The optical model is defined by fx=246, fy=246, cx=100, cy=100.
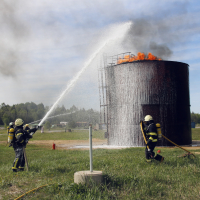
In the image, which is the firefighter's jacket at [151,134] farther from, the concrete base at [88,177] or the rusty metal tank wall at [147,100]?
the rusty metal tank wall at [147,100]

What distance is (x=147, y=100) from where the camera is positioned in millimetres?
20875

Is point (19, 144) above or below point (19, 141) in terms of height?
below

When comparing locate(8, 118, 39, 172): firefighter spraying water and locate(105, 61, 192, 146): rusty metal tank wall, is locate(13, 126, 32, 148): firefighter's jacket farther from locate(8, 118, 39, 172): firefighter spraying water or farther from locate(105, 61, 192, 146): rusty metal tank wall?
locate(105, 61, 192, 146): rusty metal tank wall

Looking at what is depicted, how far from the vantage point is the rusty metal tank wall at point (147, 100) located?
68.5 ft

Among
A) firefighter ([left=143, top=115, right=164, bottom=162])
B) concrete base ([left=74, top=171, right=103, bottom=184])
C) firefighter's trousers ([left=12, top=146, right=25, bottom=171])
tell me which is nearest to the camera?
concrete base ([left=74, top=171, right=103, bottom=184])

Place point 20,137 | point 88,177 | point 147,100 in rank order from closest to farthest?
point 88,177 < point 20,137 < point 147,100

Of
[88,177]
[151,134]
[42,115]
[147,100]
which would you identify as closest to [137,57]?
[147,100]

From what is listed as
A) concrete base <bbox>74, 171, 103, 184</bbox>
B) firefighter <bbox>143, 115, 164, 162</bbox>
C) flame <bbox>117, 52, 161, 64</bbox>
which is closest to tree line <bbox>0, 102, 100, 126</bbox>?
flame <bbox>117, 52, 161, 64</bbox>

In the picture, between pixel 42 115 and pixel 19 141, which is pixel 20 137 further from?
pixel 42 115

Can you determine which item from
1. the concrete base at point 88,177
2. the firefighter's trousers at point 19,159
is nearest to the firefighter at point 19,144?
the firefighter's trousers at point 19,159

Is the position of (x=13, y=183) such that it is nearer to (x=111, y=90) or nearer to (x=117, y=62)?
(x=111, y=90)

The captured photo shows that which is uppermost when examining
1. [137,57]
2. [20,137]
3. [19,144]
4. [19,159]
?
[137,57]

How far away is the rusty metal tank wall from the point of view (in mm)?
20875

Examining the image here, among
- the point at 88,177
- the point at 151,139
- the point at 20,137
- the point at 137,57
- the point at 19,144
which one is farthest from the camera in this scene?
the point at 137,57
